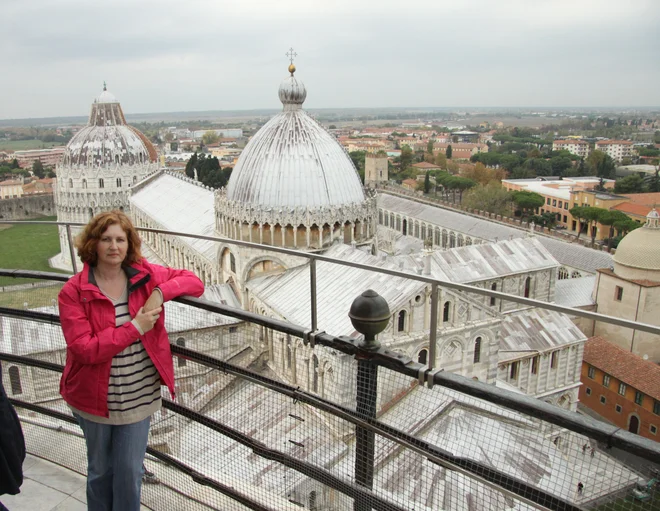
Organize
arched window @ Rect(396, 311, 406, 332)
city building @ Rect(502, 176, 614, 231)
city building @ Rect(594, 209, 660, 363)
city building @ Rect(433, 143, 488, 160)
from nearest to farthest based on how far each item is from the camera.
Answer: arched window @ Rect(396, 311, 406, 332) → city building @ Rect(594, 209, 660, 363) → city building @ Rect(502, 176, 614, 231) → city building @ Rect(433, 143, 488, 160)

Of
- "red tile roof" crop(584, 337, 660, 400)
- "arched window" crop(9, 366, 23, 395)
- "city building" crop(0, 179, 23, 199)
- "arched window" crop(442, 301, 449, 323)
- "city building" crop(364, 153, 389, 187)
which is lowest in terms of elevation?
"city building" crop(0, 179, 23, 199)

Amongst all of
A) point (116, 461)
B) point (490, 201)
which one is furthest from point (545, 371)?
point (490, 201)

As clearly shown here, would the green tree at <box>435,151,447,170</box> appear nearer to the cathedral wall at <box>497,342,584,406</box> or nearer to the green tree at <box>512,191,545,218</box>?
the green tree at <box>512,191,545,218</box>

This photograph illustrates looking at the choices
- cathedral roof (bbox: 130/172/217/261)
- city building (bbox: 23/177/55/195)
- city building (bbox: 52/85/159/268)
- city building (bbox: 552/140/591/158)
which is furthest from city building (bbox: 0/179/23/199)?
city building (bbox: 552/140/591/158)

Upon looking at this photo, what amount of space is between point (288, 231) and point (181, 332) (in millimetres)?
10879

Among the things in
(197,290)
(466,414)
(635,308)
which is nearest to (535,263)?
(635,308)

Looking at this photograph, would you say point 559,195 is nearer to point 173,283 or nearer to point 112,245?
point 173,283

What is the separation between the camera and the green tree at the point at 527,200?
2734 inches

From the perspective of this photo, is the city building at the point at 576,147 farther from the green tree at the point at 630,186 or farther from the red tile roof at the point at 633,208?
the red tile roof at the point at 633,208

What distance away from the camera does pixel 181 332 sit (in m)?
9.08

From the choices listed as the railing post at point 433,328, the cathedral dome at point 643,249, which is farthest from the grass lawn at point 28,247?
the railing post at point 433,328

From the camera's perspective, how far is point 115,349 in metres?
4.31

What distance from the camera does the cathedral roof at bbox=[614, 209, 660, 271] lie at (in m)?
32.3

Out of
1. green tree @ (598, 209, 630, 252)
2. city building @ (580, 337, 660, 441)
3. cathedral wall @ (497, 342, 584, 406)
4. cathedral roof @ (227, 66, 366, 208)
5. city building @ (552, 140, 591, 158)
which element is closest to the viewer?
cathedral roof @ (227, 66, 366, 208)
